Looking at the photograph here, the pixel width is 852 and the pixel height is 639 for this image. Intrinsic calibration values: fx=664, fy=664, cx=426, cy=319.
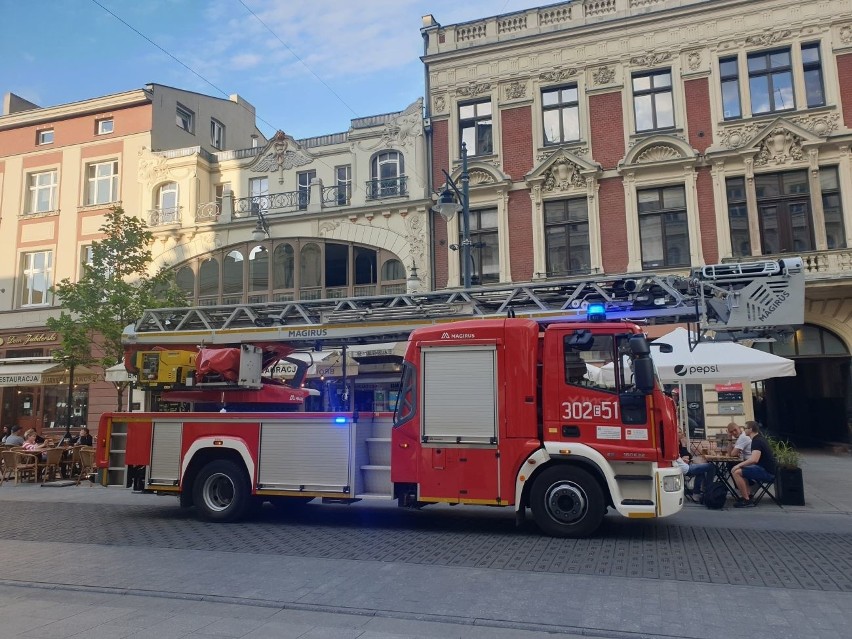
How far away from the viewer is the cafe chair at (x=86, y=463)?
56.4 feet

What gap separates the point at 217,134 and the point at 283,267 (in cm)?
1130

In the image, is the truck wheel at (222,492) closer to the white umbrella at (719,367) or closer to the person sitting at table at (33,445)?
the white umbrella at (719,367)

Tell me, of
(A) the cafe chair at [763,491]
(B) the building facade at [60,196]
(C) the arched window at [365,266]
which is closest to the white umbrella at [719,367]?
(A) the cafe chair at [763,491]

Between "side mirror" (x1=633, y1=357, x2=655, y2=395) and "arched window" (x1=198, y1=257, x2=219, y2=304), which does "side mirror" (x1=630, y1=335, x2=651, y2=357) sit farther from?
"arched window" (x1=198, y1=257, x2=219, y2=304)

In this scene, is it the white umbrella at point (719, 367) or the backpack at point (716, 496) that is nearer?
the backpack at point (716, 496)

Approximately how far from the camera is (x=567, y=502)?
8836mm

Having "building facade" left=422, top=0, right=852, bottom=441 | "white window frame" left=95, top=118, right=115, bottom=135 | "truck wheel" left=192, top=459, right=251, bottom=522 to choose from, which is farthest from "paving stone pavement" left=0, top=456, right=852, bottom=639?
"white window frame" left=95, top=118, right=115, bottom=135

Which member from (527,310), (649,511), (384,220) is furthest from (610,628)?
(384,220)

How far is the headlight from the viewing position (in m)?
8.54

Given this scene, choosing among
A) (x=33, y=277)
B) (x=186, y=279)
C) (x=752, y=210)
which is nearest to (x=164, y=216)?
(x=186, y=279)

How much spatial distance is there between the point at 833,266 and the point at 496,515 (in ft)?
44.8

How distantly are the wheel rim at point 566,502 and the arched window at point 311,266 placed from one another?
1665 cm

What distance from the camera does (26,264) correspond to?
2883cm

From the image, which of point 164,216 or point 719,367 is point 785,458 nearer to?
point 719,367
